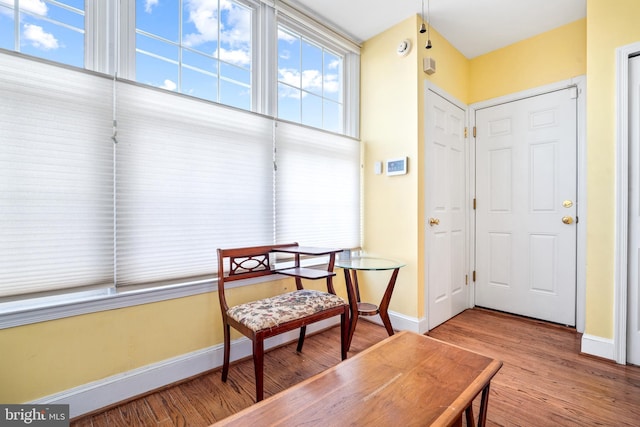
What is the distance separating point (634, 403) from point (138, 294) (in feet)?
9.25

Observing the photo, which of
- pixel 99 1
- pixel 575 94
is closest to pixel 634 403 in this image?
pixel 575 94

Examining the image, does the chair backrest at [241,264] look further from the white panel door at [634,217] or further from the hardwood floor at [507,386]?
the white panel door at [634,217]

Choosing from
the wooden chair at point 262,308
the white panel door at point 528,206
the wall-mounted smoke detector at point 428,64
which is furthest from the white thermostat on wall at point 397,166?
the white panel door at point 528,206

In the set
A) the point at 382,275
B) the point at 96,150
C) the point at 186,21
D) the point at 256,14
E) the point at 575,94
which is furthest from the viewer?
the point at 382,275

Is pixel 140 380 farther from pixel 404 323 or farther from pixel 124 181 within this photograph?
pixel 404 323

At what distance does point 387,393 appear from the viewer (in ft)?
3.31

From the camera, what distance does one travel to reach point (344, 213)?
2.80m

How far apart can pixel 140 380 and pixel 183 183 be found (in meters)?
1.16

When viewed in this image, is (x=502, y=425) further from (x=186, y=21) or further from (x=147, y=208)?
(x=186, y=21)

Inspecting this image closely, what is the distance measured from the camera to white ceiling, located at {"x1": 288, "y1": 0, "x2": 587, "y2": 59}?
2355mm

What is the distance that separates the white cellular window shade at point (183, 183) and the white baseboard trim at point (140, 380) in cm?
51

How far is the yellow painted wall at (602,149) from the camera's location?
203 cm


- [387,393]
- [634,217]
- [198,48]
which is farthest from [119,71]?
[634,217]

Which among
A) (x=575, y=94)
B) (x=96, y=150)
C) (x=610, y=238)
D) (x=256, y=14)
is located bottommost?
(x=610, y=238)
